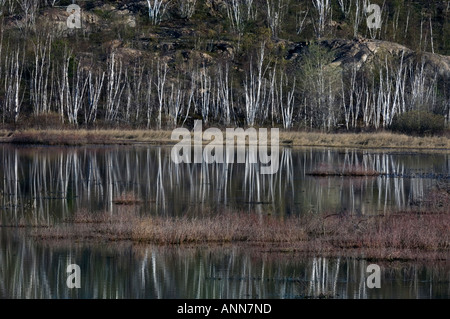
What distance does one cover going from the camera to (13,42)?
256 ft

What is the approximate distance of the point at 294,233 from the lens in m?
19.0

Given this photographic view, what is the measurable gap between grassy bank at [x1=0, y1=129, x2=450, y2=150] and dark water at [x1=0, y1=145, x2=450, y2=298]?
22.5ft

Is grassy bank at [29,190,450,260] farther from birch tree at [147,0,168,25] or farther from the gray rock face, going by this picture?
birch tree at [147,0,168,25]

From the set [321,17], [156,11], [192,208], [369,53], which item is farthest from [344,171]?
[156,11]

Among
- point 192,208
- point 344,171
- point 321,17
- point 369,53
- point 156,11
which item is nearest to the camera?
point 192,208

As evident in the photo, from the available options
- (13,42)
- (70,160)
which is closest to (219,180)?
(70,160)

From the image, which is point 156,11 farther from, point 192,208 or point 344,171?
point 192,208

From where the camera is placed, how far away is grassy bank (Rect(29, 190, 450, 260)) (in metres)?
17.9

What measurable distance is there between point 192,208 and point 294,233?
21.0 ft

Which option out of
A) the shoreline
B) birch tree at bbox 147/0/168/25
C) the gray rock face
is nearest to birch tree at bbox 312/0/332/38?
the gray rock face

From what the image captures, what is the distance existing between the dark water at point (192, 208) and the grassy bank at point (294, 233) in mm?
618

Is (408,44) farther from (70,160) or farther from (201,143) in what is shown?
(70,160)

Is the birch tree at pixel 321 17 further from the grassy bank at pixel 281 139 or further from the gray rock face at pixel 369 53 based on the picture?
the grassy bank at pixel 281 139

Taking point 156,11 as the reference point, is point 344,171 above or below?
below
